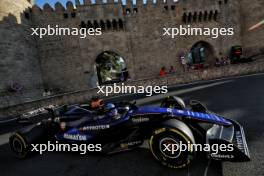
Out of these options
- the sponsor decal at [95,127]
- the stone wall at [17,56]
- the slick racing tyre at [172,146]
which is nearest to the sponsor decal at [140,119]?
the slick racing tyre at [172,146]

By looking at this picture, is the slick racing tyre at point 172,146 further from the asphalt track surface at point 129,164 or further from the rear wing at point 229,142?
the rear wing at point 229,142

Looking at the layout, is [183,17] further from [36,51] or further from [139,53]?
[36,51]

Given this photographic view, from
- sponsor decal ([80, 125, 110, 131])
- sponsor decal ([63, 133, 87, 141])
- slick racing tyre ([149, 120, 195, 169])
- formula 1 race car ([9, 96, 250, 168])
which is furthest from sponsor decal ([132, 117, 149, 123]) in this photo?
sponsor decal ([63, 133, 87, 141])

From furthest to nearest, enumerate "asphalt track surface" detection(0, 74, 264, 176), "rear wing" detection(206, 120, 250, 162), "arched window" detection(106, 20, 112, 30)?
1. "arched window" detection(106, 20, 112, 30)
2. "asphalt track surface" detection(0, 74, 264, 176)
3. "rear wing" detection(206, 120, 250, 162)

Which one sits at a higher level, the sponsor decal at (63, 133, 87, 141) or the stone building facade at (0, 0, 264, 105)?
the stone building facade at (0, 0, 264, 105)

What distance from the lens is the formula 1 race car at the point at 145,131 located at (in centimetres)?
197

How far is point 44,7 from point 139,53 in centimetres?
1023

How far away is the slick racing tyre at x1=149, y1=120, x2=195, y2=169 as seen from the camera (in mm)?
1965

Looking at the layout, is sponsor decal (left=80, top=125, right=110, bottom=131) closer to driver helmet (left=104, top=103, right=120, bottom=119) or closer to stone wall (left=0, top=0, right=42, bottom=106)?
driver helmet (left=104, top=103, right=120, bottom=119)

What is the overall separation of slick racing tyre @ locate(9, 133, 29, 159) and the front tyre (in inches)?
89.8

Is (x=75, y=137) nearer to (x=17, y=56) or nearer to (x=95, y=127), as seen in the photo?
(x=95, y=127)

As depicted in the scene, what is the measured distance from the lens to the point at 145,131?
7.72ft

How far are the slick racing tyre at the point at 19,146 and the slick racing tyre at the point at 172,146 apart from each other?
2281mm

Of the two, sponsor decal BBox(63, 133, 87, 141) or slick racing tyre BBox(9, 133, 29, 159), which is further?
slick racing tyre BBox(9, 133, 29, 159)
